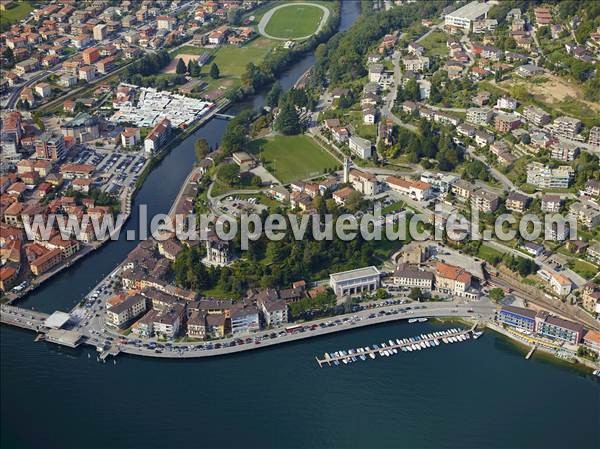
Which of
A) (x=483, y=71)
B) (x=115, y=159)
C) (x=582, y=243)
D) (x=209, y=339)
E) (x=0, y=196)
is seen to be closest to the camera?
(x=209, y=339)

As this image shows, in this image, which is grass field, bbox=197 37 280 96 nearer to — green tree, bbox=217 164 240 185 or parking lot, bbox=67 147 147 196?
parking lot, bbox=67 147 147 196

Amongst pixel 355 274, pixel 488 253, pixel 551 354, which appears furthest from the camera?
pixel 488 253

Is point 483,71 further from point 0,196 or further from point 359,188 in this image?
point 0,196

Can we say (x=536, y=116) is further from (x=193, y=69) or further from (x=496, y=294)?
(x=193, y=69)

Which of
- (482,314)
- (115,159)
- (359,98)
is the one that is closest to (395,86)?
(359,98)

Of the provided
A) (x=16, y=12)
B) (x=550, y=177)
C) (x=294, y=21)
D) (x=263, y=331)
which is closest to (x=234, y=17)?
(x=294, y=21)

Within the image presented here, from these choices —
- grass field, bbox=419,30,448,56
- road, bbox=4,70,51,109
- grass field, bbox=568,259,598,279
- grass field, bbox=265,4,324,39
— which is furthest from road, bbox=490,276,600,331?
grass field, bbox=265,4,324,39
